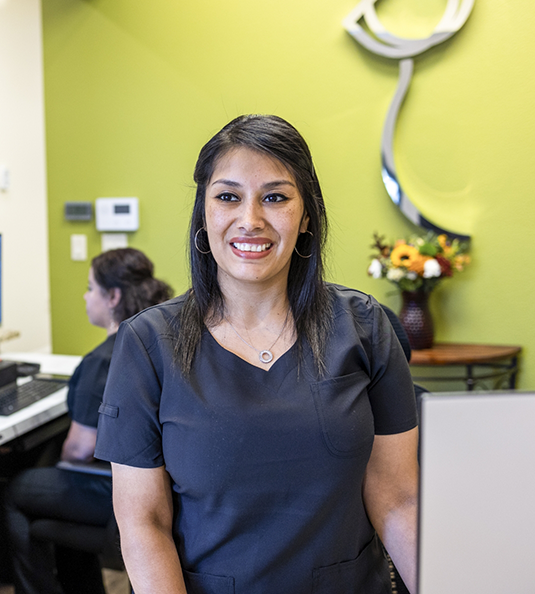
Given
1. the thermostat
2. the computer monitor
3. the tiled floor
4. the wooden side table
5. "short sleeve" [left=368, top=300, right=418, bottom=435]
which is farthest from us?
the thermostat

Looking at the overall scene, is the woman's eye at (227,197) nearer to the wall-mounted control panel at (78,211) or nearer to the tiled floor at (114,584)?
the tiled floor at (114,584)

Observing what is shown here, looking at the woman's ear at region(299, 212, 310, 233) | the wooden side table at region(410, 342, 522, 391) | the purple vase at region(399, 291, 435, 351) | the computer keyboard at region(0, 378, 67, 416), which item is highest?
the woman's ear at region(299, 212, 310, 233)

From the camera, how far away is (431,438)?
1.50 feet

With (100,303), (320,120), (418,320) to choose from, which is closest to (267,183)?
(100,303)

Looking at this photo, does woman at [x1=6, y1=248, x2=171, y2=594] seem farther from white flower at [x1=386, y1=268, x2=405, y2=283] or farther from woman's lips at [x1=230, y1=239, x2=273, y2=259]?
white flower at [x1=386, y1=268, x2=405, y2=283]

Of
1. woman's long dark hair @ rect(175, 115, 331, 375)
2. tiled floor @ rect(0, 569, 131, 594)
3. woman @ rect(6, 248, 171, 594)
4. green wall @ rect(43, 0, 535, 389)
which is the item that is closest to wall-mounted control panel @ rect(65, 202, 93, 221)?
green wall @ rect(43, 0, 535, 389)

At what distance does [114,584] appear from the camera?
2240 millimetres

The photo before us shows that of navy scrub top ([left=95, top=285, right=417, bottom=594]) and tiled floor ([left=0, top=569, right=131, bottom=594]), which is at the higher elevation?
navy scrub top ([left=95, top=285, right=417, bottom=594])

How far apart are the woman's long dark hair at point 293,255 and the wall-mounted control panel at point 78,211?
7.07 feet

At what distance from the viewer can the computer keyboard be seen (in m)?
2.03

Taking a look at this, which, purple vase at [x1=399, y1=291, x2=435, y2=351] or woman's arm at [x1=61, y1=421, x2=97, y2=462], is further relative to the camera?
purple vase at [x1=399, y1=291, x2=435, y2=351]

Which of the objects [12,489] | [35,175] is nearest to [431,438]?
[12,489]

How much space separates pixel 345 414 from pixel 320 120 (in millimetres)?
2018

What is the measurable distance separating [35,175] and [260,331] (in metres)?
2.52
